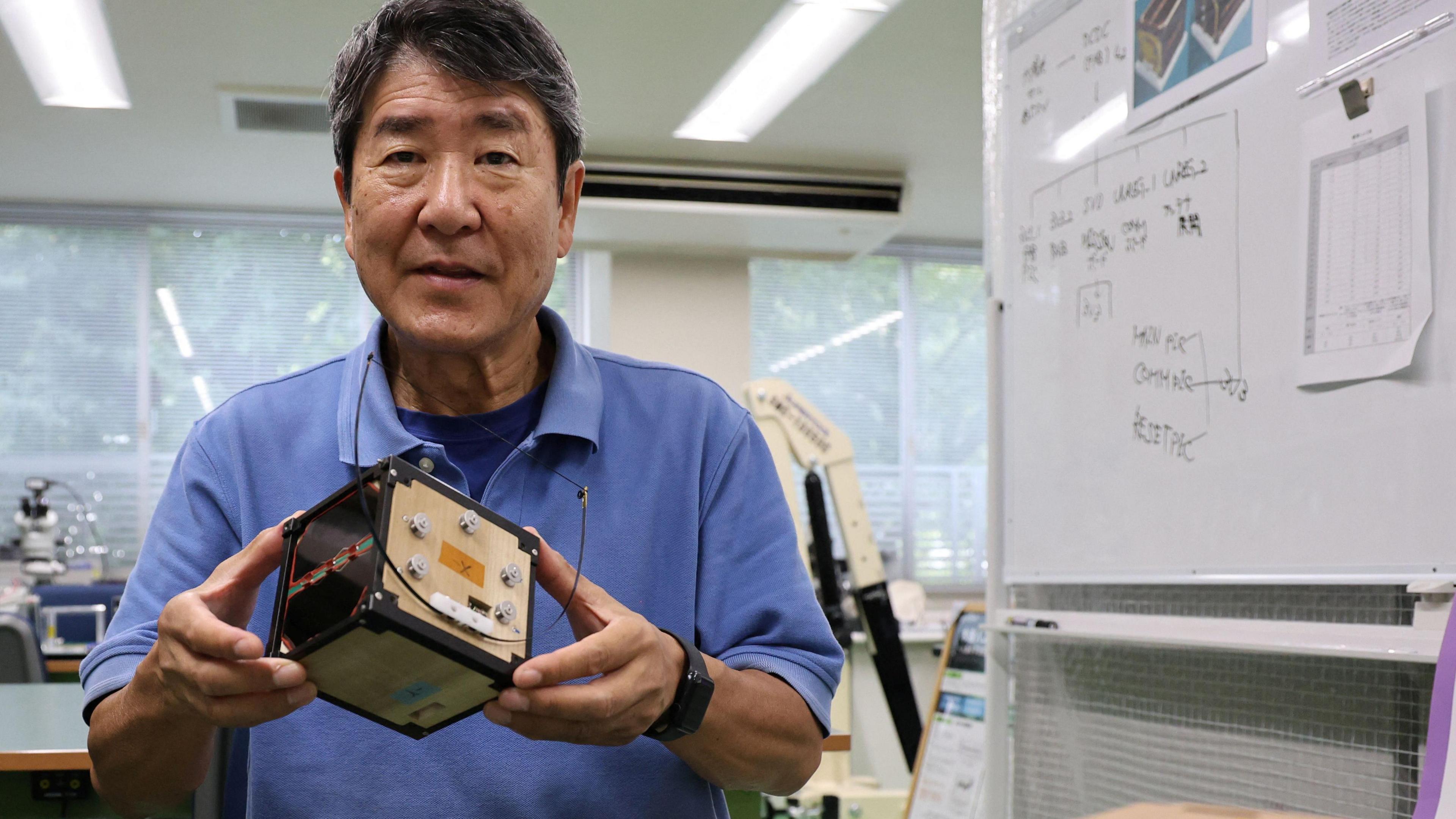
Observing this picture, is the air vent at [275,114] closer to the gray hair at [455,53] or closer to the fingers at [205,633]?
the gray hair at [455,53]

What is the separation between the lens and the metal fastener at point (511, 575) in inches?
32.2

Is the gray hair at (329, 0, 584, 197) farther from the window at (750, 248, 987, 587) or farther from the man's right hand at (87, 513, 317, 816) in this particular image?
the window at (750, 248, 987, 587)

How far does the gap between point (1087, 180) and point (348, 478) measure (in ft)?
4.26

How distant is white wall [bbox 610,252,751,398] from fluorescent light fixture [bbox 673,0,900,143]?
3.95ft

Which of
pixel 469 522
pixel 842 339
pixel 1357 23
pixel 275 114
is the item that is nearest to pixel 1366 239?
pixel 1357 23

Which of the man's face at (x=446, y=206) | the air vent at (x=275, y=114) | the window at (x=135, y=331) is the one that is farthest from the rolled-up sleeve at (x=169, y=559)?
the window at (x=135, y=331)

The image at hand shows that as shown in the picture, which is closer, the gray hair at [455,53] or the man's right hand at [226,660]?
the man's right hand at [226,660]

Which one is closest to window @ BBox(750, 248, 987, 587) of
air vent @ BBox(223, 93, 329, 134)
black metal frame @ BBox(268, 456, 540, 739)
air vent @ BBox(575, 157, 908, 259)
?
air vent @ BBox(575, 157, 908, 259)

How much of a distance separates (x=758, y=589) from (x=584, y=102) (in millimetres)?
2558

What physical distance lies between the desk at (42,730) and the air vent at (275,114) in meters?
2.72

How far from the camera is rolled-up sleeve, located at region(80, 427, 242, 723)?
0.99 metres

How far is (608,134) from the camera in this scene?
5086 millimetres

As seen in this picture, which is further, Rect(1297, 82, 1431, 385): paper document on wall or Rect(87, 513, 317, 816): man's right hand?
Rect(1297, 82, 1431, 385): paper document on wall

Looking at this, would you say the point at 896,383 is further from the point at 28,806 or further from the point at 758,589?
the point at 758,589
